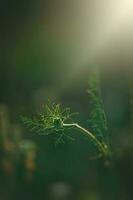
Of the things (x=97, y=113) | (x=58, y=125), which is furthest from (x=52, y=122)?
(x=97, y=113)

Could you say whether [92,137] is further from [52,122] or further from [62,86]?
[62,86]

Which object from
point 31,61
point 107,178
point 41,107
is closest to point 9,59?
point 31,61

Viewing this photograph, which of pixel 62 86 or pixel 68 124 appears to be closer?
pixel 68 124

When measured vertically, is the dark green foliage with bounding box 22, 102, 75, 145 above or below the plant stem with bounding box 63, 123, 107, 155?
above

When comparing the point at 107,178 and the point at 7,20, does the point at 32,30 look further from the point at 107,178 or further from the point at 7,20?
the point at 107,178

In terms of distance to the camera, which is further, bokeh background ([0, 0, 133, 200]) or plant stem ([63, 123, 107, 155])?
bokeh background ([0, 0, 133, 200])
